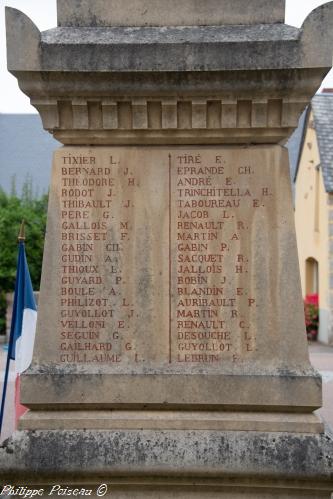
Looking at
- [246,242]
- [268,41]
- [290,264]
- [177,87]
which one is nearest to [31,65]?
[177,87]

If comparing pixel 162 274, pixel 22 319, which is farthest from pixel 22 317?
pixel 162 274

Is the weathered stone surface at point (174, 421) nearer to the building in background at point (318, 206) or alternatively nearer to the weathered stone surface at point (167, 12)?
the weathered stone surface at point (167, 12)

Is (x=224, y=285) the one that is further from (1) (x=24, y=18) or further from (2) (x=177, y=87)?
(1) (x=24, y=18)

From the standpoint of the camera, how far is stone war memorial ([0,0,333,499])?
12.2 ft

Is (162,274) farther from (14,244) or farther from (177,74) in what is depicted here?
(14,244)

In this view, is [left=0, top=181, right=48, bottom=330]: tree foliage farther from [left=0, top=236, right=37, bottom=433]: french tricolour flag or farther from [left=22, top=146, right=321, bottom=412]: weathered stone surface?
[left=22, top=146, right=321, bottom=412]: weathered stone surface

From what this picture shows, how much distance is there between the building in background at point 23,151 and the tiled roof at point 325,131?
1399 cm

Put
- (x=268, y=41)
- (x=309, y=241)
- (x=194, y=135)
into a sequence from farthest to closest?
(x=309, y=241) → (x=194, y=135) → (x=268, y=41)

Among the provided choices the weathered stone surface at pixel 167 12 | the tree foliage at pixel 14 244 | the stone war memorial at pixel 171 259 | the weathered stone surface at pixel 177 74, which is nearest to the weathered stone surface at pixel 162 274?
the stone war memorial at pixel 171 259

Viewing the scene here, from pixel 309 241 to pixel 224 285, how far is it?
2199cm

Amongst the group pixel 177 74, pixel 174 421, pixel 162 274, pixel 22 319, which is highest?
pixel 177 74

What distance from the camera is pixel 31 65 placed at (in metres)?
3.70

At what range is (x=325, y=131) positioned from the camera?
Answer: 77.1 ft

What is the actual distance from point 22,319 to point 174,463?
3619 mm
